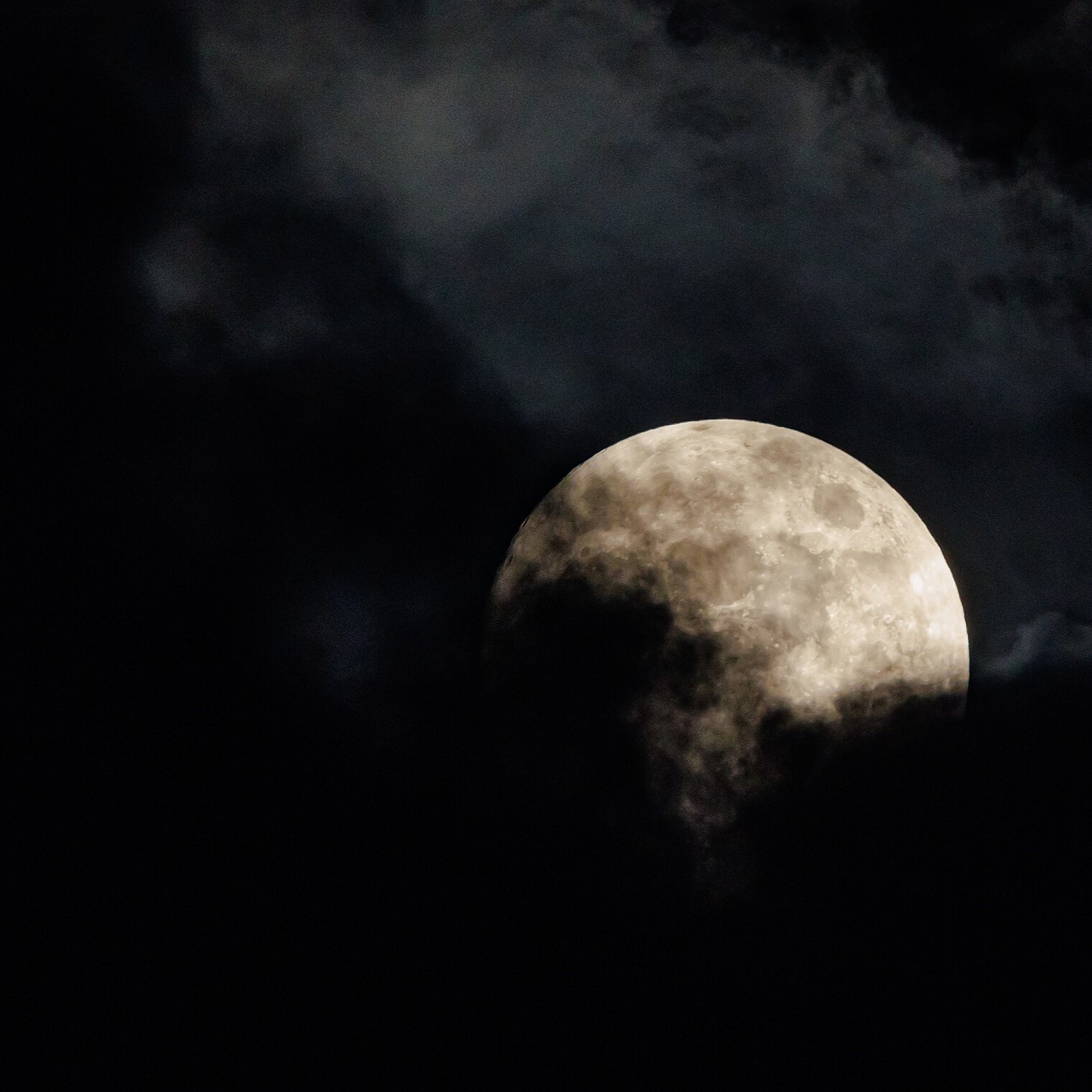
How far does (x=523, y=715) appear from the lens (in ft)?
18.5

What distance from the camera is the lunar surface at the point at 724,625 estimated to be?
16.5 ft

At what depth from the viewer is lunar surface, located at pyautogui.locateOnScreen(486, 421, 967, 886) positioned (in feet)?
16.5

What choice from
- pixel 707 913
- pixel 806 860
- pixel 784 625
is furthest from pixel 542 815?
pixel 784 625

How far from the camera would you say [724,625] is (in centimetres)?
503

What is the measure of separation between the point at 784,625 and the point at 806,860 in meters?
1.72

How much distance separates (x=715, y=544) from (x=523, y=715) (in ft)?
6.51

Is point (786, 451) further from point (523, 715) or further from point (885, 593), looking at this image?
point (523, 715)

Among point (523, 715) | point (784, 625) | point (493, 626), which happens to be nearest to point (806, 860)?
point (784, 625)

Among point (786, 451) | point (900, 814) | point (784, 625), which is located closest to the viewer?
point (784, 625)

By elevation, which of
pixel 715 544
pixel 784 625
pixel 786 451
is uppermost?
pixel 786 451

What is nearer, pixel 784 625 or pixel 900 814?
pixel 784 625

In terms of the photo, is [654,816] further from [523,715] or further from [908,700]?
[908,700]

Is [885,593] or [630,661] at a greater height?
[885,593]

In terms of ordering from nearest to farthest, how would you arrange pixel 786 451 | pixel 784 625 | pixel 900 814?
pixel 784 625 < pixel 900 814 < pixel 786 451
